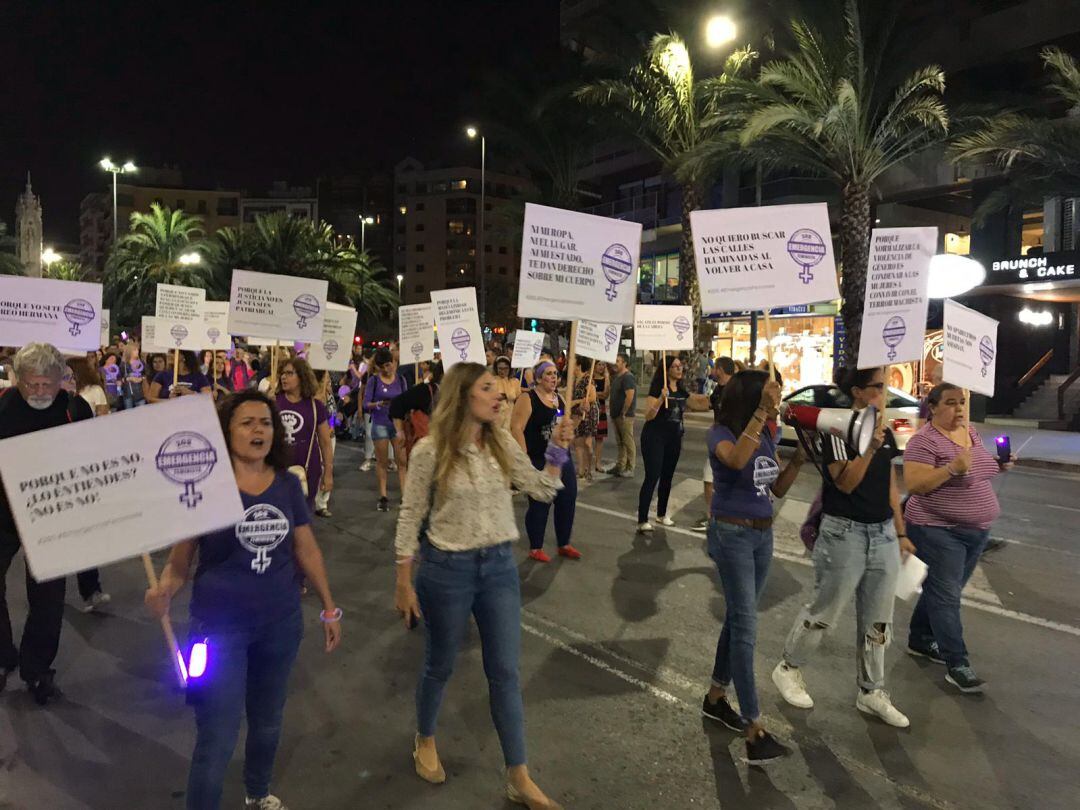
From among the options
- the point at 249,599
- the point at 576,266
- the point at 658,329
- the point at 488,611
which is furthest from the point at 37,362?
the point at 658,329

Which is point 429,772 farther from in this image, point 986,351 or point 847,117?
point 847,117

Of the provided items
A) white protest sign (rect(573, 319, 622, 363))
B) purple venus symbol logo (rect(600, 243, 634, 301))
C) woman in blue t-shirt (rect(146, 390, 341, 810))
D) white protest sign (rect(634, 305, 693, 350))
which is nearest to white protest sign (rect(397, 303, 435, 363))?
white protest sign (rect(573, 319, 622, 363))

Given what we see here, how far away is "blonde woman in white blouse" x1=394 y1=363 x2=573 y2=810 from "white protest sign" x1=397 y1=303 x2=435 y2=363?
25.8 feet

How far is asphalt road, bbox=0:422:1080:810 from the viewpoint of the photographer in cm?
356

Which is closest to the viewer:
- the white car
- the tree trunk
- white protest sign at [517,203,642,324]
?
white protest sign at [517,203,642,324]

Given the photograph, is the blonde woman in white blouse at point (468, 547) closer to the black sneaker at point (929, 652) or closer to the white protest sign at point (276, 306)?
the black sneaker at point (929, 652)

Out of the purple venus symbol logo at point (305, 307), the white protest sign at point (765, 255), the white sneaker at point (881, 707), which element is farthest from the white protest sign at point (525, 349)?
the white sneaker at point (881, 707)

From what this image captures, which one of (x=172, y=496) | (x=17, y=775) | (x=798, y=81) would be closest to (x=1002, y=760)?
(x=172, y=496)

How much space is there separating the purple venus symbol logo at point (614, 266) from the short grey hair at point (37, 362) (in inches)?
138

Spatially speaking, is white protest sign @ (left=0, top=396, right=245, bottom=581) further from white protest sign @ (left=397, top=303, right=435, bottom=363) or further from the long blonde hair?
white protest sign @ (left=397, top=303, right=435, bottom=363)

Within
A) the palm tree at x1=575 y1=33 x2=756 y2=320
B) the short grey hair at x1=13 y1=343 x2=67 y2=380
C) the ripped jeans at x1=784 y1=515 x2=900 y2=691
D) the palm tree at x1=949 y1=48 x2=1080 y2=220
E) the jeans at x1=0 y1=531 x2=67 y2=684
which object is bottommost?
the jeans at x1=0 y1=531 x2=67 y2=684

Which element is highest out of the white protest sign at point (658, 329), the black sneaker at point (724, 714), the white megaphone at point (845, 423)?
the white protest sign at point (658, 329)

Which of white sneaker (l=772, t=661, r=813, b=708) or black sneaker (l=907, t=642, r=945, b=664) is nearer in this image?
white sneaker (l=772, t=661, r=813, b=708)

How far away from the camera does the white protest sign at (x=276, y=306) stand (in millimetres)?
8703
